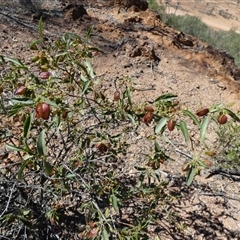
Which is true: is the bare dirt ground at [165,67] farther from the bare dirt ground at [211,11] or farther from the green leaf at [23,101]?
the bare dirt ground at [211,11]

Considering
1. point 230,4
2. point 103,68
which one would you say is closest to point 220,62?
point 103,68

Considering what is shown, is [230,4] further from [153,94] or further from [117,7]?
[153,94]

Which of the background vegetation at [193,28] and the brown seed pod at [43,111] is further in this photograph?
the background vegetation at [193,28]

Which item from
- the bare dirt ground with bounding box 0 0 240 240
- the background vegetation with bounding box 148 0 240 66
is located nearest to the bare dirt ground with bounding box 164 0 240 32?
the background vegetation with bounding box 148 0 240 66

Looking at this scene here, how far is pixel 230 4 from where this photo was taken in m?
32.2

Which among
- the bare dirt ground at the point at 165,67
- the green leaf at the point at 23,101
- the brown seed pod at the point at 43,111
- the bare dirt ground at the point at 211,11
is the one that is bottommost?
the bare dirt ground at the point at 211,11

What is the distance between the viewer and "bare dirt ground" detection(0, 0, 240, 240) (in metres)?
2.85

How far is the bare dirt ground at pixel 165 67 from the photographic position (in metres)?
2.85

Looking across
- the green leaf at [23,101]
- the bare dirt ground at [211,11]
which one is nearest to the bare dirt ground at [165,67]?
the green leaf at [23,101]

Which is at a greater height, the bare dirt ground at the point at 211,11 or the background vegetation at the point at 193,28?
the background vegetation at the point at 193,28

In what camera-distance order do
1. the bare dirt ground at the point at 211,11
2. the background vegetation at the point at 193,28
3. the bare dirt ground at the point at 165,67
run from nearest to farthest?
the bare dirt ground at the point at 165,67, the background vegetation at the point at 193,28, the bare dirt ground at the point at 211,11

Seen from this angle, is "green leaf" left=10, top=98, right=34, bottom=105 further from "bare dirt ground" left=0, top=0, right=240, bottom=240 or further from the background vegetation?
the background vegetation

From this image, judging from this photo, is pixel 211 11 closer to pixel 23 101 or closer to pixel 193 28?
pixel 193 28

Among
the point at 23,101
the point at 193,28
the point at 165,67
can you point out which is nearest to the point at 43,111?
the point at 23,101
